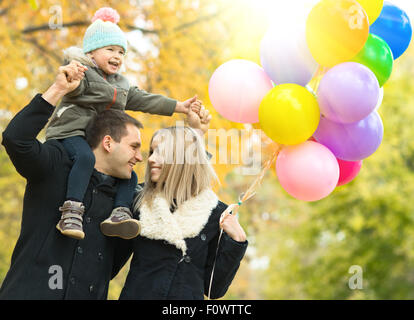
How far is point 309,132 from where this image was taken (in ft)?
9.48

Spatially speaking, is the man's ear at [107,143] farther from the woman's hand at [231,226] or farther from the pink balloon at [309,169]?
the pink balloon at [309,169]

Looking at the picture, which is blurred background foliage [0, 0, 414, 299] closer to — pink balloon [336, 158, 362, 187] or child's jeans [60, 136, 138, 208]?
pink balloon [336, 158, 362, 187]

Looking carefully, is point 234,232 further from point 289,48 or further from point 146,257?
point 289,48

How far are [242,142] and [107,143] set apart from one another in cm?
221

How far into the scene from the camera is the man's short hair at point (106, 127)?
301 cm

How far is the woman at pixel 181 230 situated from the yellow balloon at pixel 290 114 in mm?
418

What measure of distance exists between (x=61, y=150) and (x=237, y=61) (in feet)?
3.51

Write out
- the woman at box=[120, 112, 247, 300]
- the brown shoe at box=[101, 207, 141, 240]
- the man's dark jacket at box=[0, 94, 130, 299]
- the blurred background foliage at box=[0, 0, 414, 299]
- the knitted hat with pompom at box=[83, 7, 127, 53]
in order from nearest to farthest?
the man's dark jacket at box=[0, 94, 130, 299], the brown shoe at box=[101, 207, 141, 240], the woman at box=[120, 112, 247, 300], the knitted hat with pompom at box=[83, 7, 127, 53], the blurred background foliage at box=[0, 0, 414, 299]

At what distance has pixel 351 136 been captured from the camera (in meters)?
2.97

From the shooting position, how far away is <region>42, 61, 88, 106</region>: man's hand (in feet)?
8.57

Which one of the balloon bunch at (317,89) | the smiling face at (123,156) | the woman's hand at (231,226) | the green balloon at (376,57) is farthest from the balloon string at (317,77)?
the smiling face at (123,156)

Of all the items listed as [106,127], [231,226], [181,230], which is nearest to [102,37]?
[106,127]

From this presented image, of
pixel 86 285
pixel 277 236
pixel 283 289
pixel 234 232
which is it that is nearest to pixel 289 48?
pixel 234 232

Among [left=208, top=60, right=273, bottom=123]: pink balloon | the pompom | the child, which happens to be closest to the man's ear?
the child
